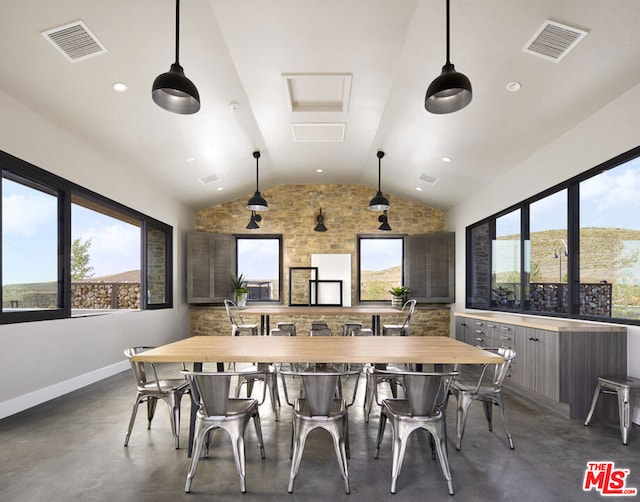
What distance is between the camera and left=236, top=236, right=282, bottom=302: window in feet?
30.1

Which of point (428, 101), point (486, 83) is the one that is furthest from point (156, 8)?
Result: point (486, 83)

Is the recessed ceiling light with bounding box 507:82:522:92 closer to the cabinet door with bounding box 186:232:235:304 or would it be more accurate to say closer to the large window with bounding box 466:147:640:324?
the large window with bounding box 466:147:640:324

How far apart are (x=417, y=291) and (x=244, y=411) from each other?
21.1 feet

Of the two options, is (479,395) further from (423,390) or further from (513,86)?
(513,86)

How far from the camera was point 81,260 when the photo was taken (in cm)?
659

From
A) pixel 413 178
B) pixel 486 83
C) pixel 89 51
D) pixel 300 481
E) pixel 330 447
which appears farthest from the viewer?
pixel 413 178

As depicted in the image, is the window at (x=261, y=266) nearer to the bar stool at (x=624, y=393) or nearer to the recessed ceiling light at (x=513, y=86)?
the recessed ceiling light at (x=513, y=86)

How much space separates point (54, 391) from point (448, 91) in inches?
190

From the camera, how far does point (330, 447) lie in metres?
3.23

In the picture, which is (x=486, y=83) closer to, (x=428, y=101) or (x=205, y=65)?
(x=428, y=101)

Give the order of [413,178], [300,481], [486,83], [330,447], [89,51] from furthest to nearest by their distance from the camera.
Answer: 1. [413,178]
2. [486,83]
3. [89,51]
4. [330,447]
5. [300,481]

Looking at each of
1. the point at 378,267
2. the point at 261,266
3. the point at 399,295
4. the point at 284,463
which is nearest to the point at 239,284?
the point at 261,266

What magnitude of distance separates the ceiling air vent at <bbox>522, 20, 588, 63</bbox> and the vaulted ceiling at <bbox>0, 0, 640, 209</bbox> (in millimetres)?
45

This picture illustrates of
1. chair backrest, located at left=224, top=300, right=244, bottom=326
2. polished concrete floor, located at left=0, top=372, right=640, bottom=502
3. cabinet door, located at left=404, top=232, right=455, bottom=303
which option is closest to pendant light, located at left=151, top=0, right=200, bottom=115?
polished concrete floor, located at left=0, top=372, right=640, bottom=502
